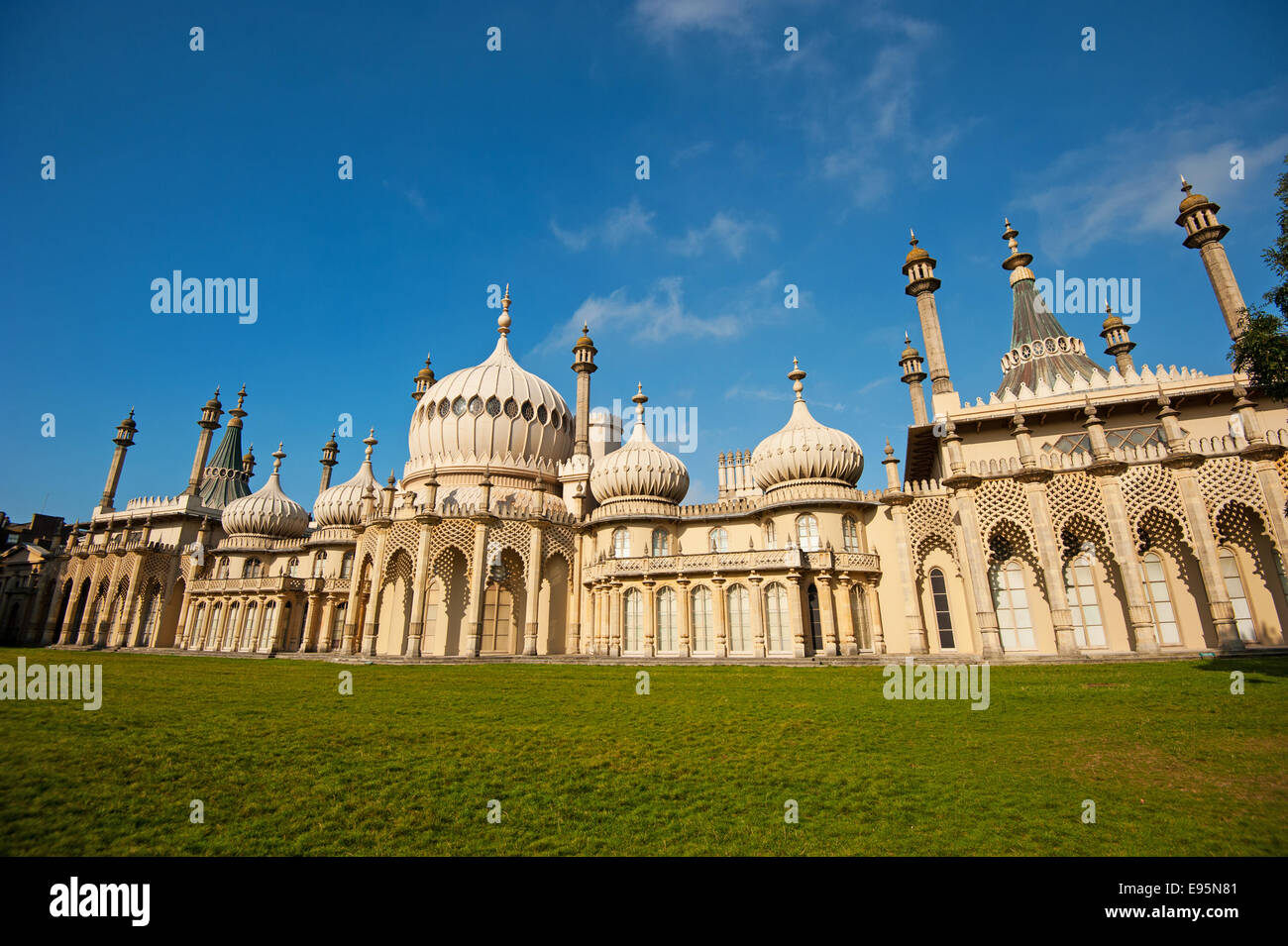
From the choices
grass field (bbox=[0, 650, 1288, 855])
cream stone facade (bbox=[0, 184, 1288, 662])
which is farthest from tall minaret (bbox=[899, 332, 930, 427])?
grass field (bbox=[0, 650, 1288, 855])

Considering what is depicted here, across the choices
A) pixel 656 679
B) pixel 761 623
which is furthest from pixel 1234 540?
pixel 656 679

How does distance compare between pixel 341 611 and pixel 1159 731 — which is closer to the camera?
pixel 1159 731

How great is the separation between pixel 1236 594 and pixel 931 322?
15.8 m

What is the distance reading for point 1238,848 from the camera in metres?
5.68

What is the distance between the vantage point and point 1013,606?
83.9 ft

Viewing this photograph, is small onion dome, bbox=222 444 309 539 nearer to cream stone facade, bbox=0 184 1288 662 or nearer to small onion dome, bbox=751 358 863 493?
cream stone facade, bbox=0 184 1288 662

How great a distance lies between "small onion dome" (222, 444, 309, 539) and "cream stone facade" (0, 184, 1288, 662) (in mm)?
4598

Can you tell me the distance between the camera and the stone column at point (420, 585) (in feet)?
96.4

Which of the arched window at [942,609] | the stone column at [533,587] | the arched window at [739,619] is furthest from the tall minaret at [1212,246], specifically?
the stone column at [533,587]

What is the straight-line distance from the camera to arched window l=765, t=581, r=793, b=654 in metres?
28.0

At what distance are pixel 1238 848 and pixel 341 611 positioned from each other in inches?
1848

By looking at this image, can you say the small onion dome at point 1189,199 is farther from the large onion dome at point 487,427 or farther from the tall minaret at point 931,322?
the large onion dome at point 487,427

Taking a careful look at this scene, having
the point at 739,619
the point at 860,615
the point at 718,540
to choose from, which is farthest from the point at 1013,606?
the point at 718,540

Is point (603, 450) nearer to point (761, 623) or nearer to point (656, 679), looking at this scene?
point (761, 623)
